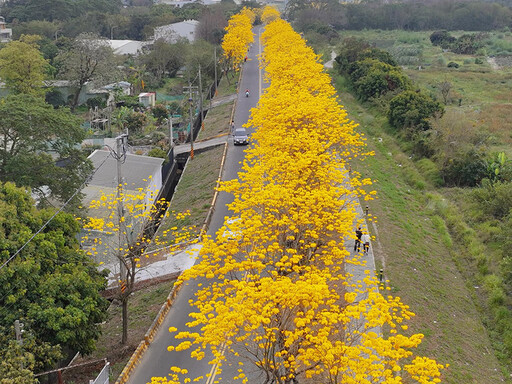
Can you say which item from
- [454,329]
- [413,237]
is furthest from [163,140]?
[454,329]

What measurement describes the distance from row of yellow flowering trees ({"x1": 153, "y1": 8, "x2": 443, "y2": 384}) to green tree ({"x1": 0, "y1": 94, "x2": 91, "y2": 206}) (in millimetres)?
8830

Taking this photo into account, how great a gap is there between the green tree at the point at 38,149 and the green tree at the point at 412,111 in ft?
80.7

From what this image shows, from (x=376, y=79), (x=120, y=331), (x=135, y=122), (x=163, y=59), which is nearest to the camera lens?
(x=120, y=331)

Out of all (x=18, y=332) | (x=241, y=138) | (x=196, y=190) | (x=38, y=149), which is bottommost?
→ (x=196, y=190)

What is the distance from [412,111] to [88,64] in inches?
1296

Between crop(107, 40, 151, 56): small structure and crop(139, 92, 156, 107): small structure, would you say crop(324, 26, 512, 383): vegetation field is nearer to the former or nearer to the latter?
crop(139, 92, 156, 107): small structure

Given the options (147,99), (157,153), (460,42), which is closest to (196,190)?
(157,153)

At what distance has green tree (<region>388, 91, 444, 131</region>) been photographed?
40938 mm

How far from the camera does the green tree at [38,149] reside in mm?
25391

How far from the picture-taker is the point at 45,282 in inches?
637

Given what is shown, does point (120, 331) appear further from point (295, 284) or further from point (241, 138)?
point (241, 138)

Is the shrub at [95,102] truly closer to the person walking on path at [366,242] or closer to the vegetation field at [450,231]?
the vegetation field at [450,231]

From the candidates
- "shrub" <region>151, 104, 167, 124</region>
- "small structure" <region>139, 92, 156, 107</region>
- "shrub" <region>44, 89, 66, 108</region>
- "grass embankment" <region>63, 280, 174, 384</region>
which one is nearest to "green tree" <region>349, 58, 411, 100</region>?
"shrub" <region>151, 104, 167, 124</region>

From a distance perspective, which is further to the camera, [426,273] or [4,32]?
[4,32]
